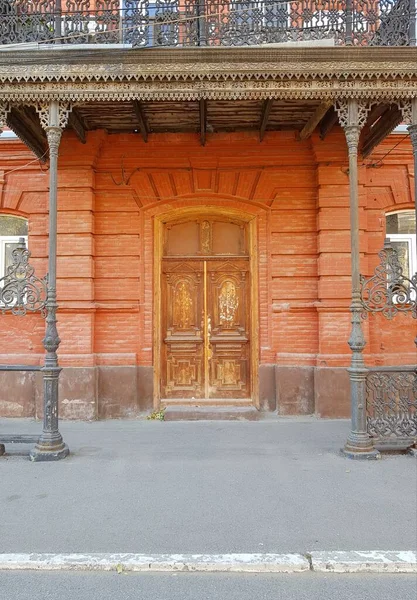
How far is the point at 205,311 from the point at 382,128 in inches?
172

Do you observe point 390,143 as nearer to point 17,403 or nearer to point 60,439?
point 60,439

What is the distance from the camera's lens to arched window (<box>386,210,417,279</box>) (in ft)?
27.8

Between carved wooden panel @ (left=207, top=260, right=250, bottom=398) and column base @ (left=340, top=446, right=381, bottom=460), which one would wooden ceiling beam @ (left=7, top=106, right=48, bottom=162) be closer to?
carved wooden panel @ (left=207, top=260, right=250, bottom=398)

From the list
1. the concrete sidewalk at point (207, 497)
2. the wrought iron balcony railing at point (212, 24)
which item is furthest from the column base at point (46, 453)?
the wrought iron balcony railing at point (212, 24)

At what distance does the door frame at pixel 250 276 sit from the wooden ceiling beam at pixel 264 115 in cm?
144

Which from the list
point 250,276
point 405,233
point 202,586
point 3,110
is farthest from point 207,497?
point 405,233

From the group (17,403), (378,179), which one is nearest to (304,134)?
(378,179)

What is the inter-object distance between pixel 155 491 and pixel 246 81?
5.40m

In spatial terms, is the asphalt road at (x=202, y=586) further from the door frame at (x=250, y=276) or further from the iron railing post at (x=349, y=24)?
the iron railing post at (x=349, y=24)

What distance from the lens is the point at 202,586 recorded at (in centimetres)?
326

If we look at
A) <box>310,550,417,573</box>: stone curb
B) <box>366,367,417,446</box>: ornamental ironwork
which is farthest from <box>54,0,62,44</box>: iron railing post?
<box>310,550,417,573</box>: stone curb

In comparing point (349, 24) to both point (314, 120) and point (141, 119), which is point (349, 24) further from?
point (141, 119)

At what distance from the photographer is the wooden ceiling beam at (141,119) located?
7.00 m

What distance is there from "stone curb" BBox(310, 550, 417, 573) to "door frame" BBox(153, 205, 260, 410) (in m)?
4.66
